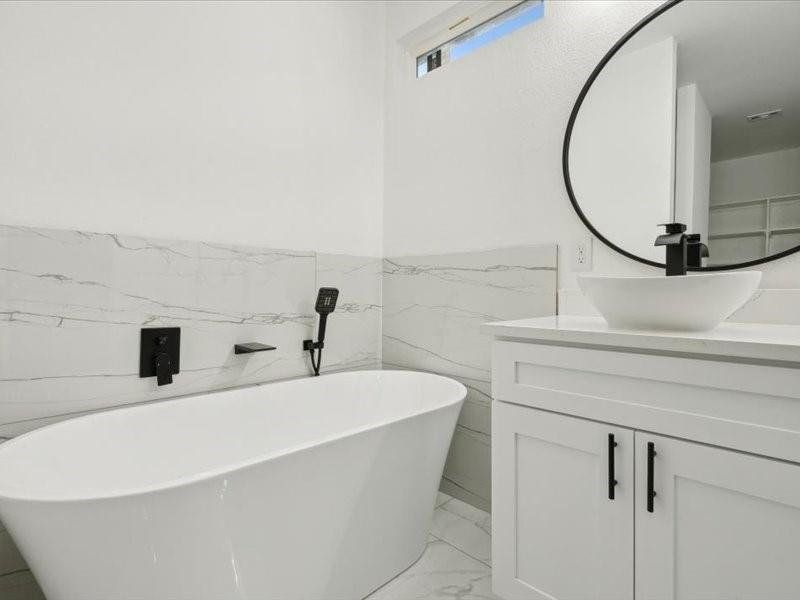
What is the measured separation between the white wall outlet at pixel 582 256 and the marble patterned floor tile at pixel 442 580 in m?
1.13

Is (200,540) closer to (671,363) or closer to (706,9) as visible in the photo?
(671,363)

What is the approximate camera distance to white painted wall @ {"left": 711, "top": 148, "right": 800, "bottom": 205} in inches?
48.1

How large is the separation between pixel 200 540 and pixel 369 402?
3.43 ft

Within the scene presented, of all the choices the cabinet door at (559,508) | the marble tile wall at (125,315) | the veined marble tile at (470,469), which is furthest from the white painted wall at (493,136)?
the veined marble tile at (470,469)

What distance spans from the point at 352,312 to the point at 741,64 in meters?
1.75

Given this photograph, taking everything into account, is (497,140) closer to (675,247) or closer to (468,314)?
(468,314)

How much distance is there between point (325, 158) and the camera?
2.13m

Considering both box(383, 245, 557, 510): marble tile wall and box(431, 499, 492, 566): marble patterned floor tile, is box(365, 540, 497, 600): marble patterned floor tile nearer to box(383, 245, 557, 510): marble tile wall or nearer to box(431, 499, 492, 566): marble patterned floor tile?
box(431, 499, 492, 566): marble patterned floor tile

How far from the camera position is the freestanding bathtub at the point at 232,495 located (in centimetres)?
85

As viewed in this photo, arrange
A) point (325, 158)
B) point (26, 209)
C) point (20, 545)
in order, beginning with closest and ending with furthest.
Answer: point (20, 545), point (26, 209), point (325, 158)

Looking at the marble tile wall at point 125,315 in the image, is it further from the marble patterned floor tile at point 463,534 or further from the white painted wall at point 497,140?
the marble patterned floor tile at point 463,534

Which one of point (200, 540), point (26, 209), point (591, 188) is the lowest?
point (200, 540)

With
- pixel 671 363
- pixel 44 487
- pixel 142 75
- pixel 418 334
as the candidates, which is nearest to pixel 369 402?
pixel 418 334

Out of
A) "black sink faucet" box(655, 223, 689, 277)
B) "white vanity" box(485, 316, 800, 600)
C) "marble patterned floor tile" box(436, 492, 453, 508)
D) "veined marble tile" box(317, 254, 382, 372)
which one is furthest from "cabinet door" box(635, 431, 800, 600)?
"veined marble tile" box(317, 254, 382, 372)
